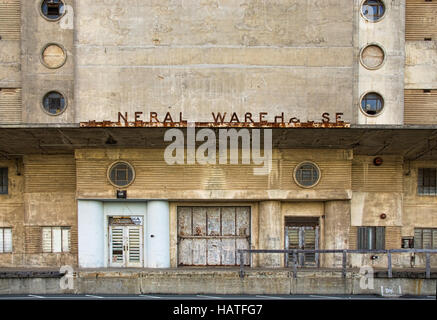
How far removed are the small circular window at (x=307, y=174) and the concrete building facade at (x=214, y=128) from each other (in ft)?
0.16

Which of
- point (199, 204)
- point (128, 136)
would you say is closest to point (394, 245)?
point (199, 204)

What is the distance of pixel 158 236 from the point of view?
59.7 ft

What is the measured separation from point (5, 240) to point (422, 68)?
74.8ft

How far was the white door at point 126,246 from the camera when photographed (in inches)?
734

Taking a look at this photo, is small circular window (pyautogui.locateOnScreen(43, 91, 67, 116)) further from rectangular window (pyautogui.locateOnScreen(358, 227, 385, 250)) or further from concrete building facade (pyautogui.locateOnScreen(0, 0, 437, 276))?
rectangular window (pyautogui.locateOnScreen(358, 227, 385, 250))

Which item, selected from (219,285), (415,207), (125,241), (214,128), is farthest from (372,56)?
(125,241)

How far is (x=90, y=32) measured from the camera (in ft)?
57.0

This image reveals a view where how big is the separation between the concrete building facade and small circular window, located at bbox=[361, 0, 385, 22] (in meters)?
0.08

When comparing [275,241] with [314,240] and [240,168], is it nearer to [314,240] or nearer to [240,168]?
[314,240]

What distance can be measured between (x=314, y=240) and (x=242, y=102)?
7.72 meters

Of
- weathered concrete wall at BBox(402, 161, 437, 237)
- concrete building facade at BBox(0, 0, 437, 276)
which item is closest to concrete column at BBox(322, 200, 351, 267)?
concrete building facade at BBox(0, 0, 437, 276)

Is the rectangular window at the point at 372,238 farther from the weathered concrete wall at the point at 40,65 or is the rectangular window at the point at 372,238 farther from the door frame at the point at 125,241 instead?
the weathered concrete wall at the point at 40,65

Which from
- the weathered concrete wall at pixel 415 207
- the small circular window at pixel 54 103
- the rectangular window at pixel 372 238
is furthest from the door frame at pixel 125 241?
the weathered concrete wall at pixel 415 207

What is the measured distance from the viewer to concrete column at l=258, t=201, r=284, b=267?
18172mm
